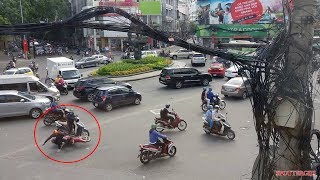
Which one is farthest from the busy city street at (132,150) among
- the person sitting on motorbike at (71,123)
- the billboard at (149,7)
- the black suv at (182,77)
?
the billboard at (149,7)

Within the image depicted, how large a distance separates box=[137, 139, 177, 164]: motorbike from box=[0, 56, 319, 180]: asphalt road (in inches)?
8.0

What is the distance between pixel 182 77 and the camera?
26.2 metres

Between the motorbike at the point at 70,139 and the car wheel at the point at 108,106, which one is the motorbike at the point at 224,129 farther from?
the car wheel at the point at 108,106

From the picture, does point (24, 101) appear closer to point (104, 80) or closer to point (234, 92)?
point (104, 80)

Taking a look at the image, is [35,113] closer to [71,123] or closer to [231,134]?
[71,123]

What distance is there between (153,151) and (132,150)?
1.44 m

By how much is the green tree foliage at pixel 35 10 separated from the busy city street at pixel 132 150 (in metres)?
40.7

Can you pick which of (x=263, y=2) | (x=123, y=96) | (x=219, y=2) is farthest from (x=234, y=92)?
(x=219, y=2)

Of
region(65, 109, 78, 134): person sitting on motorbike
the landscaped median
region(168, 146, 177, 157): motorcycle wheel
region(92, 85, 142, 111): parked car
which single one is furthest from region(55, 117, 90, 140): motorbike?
the landscaped median

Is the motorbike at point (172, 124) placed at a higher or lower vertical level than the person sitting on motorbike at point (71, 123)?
lower

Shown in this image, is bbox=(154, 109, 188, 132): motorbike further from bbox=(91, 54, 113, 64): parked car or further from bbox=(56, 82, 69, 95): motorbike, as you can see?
bbox=(91, 54, 113, 64): parked car

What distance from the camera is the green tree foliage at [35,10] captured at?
54219 millimetres

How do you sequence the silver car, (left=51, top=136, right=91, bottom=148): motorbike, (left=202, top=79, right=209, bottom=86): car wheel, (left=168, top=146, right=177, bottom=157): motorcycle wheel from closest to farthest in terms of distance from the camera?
(left=168, top=146, right=177, bottom=157): motorcycle wheel < (left=51, top=136, right=91, bottom=148): motorbike < the silver car < (left=202, top=79, right=209, bottom=86): car wheel

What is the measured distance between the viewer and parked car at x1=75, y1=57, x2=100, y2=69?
4278cm
